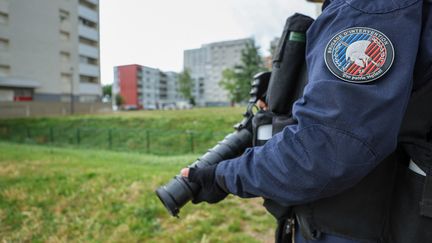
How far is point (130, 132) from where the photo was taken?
47.2ft

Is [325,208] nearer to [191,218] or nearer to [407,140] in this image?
[407,140]

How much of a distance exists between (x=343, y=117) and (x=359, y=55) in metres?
0.18

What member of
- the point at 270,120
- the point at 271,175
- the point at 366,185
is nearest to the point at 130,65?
the point at 270,120

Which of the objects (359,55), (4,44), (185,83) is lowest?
(359,55)

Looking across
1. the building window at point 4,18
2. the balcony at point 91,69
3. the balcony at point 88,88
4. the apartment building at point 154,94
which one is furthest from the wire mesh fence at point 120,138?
the apartment building at point 154,94

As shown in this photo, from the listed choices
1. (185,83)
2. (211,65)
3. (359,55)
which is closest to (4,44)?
(359,55)

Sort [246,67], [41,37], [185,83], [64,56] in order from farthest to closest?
[185,83]
[246,67]
[64,56]
[41,37]

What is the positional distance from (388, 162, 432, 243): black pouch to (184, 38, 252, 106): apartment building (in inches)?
2909

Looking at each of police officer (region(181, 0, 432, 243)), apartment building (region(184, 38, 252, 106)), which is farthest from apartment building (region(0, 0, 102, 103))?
apartment building (region(184, 38, 252, 106))

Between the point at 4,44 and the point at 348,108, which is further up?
the point at 4,44

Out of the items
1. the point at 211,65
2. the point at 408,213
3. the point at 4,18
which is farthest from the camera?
the point at 211,65

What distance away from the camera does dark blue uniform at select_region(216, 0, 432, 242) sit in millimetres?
722

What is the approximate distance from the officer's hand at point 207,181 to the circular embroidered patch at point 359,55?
54cm

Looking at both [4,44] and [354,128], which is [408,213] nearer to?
[354,128]
